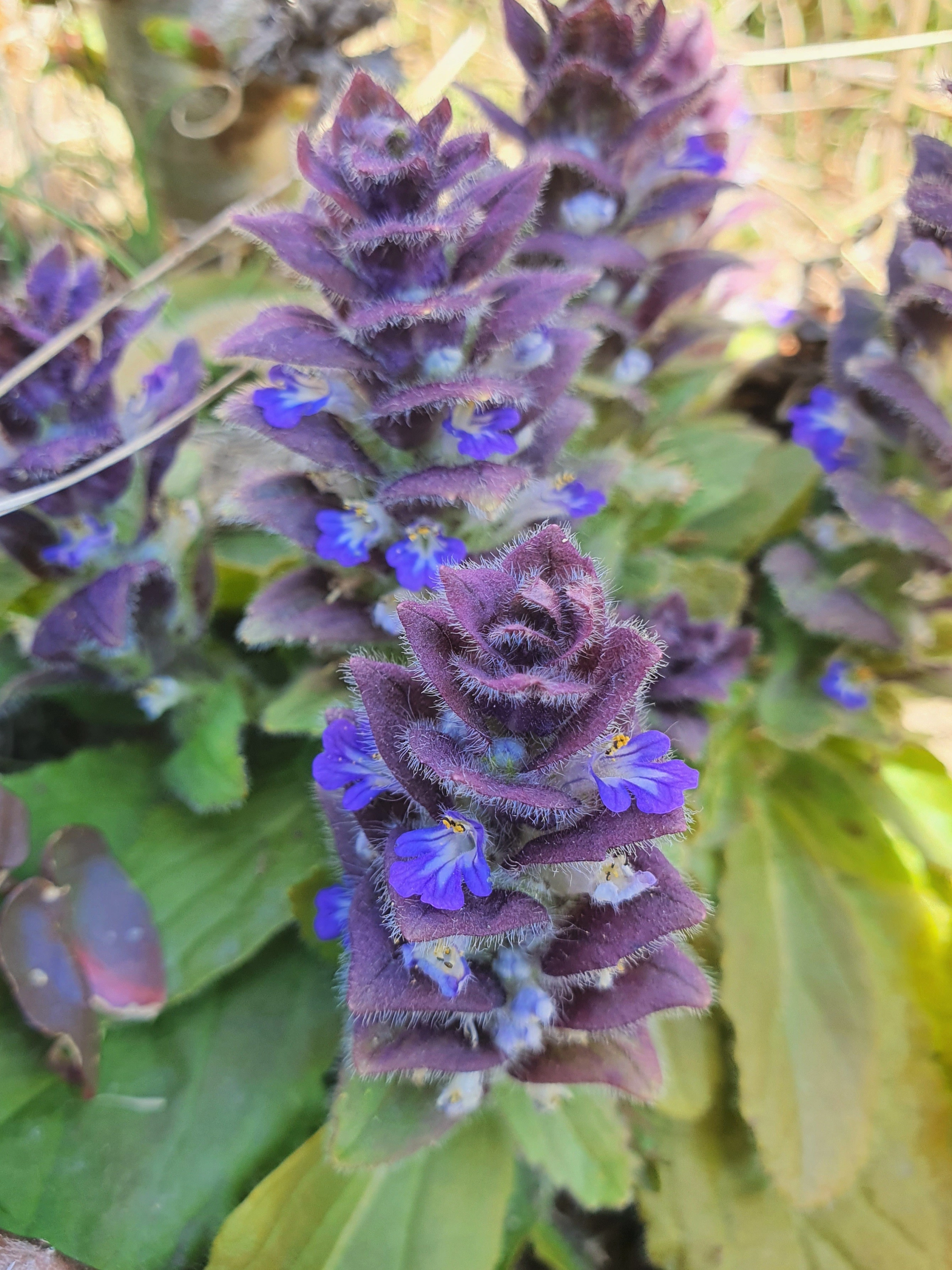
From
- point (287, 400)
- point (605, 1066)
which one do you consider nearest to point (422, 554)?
point (287, 400)

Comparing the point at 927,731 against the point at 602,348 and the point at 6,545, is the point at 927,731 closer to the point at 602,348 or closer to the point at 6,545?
the point at 602,348

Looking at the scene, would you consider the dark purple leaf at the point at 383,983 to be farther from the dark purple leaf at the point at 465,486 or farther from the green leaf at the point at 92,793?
the green leaf at the point at 92,793

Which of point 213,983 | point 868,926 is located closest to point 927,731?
point 868,926

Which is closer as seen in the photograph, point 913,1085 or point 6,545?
point 6,545

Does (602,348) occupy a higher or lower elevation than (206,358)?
lower

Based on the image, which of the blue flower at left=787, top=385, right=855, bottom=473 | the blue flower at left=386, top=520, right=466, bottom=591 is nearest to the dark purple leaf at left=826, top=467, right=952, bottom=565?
the blue flower at left=787, top=385, right=855, bottom=473

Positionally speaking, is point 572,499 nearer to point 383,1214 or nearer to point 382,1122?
point 382,1122

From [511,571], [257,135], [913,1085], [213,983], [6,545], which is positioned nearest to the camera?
[511,571]
